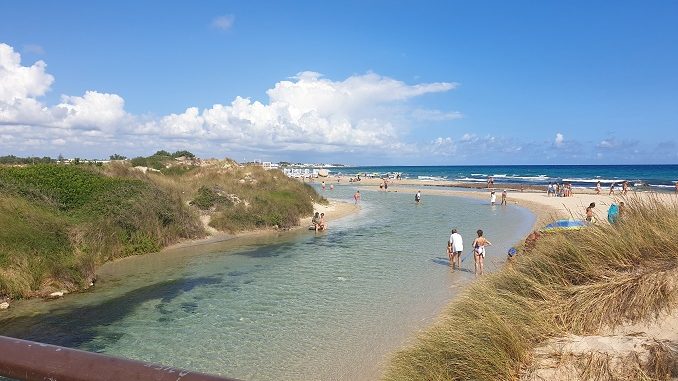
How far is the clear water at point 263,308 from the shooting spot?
10.8 metres

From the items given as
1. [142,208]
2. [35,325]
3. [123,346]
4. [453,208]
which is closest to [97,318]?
[35,325]

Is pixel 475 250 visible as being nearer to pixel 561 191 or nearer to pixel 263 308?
pixel 263 308

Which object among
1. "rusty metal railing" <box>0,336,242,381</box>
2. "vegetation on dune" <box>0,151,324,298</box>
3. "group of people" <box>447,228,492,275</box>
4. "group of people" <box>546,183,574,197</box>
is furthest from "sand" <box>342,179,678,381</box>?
"group of people" <box>546,183,574,197</box>

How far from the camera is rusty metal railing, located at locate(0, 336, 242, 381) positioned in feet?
4.96

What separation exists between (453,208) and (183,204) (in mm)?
29067

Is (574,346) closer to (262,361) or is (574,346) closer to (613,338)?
(613,338)

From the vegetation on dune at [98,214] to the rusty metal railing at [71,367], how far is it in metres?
16.0

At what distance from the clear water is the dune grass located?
3.46 m

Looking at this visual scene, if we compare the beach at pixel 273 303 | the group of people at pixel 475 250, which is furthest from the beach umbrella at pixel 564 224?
the group of people at pixel 475 250

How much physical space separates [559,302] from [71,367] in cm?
652

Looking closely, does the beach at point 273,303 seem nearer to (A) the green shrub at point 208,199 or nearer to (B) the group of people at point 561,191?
(A) the green shrub at point 208,199

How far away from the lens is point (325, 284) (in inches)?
683

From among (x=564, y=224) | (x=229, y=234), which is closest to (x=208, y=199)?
(x=229, y=234)

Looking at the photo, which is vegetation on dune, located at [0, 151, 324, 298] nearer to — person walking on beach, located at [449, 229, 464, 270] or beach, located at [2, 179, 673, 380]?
beach, located at [2, 179, 673, 380]
